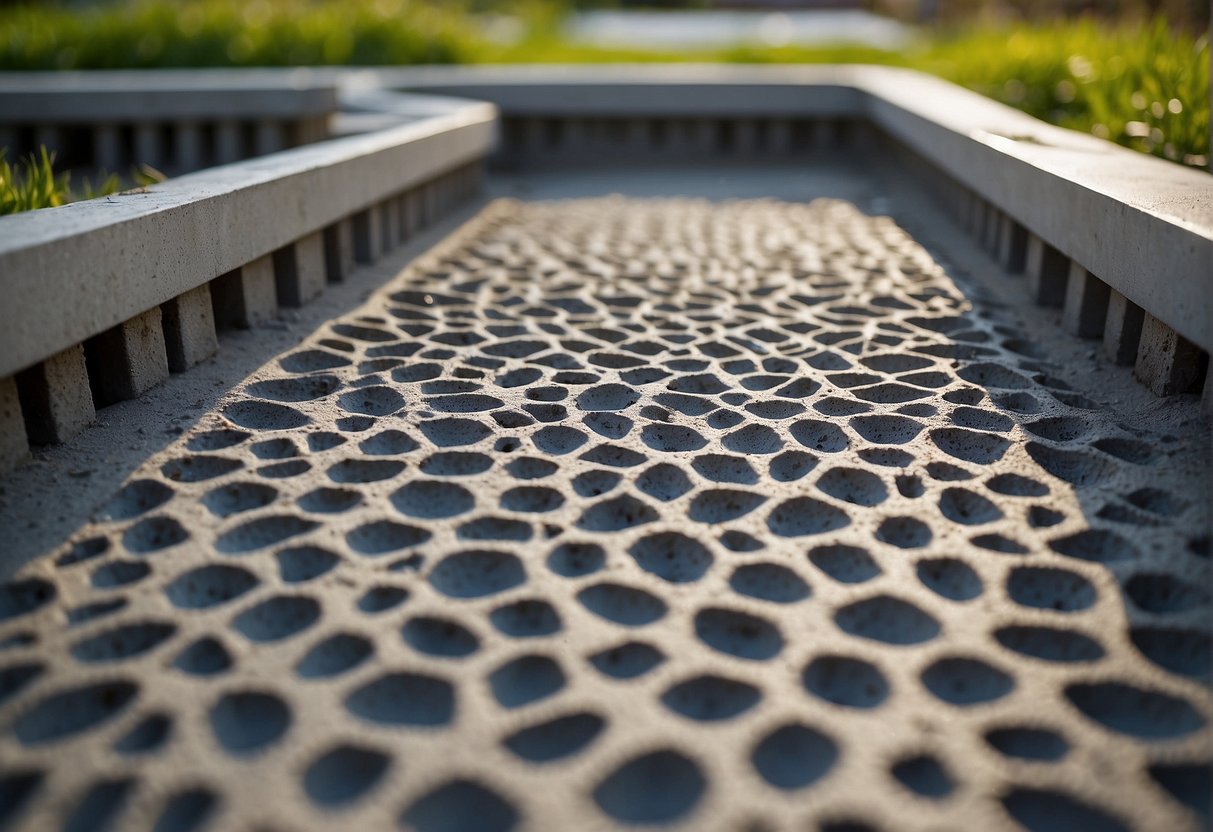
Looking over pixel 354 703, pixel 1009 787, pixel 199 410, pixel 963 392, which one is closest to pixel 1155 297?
pixel 963 392

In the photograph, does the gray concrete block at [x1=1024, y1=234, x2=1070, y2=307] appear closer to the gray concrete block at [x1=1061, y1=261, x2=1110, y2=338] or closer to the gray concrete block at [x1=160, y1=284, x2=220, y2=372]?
the gray concrete block at [x1=1061, y1=261, x2=1110, y2=338]

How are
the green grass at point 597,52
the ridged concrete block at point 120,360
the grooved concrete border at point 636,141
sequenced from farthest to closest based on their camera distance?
the green grass at point 597,52 → the ridged concrete block at point 120,360 → the grooved concrete border at point 636,141

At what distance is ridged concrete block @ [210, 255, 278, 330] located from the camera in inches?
144

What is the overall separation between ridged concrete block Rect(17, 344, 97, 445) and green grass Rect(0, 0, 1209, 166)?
3885 mm

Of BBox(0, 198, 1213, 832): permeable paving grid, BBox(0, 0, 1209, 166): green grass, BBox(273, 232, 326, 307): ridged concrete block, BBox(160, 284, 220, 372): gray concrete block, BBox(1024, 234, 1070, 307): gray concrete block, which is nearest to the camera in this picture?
BBox(0, 198, 1213, 832): permeable paving grid

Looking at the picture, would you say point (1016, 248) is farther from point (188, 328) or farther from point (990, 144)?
point (188, 328)

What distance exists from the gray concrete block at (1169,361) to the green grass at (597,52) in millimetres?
1368

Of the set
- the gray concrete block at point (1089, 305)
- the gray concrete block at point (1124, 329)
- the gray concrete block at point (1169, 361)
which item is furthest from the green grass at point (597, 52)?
the gray concrete block at point (1169, 361)

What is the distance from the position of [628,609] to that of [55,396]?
1.60 m

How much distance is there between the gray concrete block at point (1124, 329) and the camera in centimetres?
334

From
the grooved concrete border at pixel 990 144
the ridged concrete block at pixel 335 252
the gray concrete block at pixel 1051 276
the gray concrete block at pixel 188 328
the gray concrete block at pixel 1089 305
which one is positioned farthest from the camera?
the ridged concrete block at pixel 335 252

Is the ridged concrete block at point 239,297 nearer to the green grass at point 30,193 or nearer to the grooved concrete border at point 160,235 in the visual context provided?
the grooved concrete border at point 160,235

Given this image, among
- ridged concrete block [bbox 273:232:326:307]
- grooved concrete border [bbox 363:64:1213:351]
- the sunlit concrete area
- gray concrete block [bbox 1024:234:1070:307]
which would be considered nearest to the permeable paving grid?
the sunlit concrete area

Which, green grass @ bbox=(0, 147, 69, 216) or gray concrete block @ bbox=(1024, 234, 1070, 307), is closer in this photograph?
green grass @ bbox=(0, 147, 69, 216)
